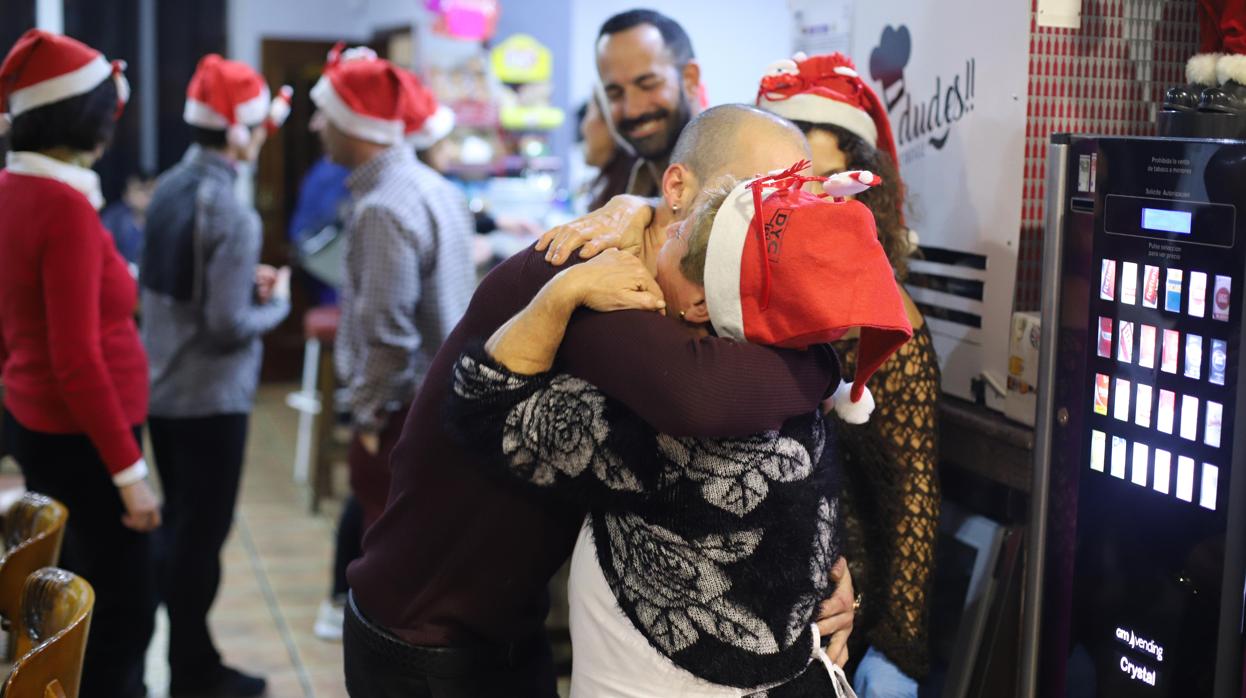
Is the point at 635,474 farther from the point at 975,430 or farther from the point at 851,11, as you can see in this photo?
the point at 851,11

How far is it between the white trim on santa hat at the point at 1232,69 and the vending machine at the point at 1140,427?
27 cm

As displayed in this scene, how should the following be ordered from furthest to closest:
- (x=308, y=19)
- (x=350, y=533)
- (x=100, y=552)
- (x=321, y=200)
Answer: (x=308, y=19)
(x=321, y=200)
(x=350, y=533)
(x=100, y=552)

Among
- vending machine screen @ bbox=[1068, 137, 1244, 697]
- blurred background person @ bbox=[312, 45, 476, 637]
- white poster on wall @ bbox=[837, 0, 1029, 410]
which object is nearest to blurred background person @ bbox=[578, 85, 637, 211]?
blurred background person @ bbox=[312, 45, 476, 637]

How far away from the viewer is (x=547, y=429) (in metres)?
1.53

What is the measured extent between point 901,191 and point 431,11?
6.37 m

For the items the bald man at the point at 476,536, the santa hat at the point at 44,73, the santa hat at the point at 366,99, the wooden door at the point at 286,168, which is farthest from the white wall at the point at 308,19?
the bald man at the point at 476,536

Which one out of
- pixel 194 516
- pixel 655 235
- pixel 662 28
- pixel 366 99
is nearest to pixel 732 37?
pixel 366 99

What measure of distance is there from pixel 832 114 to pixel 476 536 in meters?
0.92

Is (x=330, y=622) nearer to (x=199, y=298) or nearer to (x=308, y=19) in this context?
(x=199, y=298)

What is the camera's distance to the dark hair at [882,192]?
206 cm

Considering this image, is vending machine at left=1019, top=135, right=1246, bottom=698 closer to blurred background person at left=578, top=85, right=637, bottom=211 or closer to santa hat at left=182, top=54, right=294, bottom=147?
blurred background person at left=578, top=85, right=637, bottom=211

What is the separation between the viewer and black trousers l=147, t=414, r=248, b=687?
11.9 feet

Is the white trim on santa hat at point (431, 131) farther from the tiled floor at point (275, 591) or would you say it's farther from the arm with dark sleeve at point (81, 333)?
the tiled floor at point (275, 591)

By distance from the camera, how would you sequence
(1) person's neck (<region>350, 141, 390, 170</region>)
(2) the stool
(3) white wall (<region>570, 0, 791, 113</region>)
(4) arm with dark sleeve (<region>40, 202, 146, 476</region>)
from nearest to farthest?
1. (4) arm with dark sleeve (<region>40, 202, 146, 476</region>)
2. (1) person's neck (<region>350, 141, 390, 170</region>)
3. (2) the stool
4. (3) white wall (<region>570, 0, 791, 113</region>)
